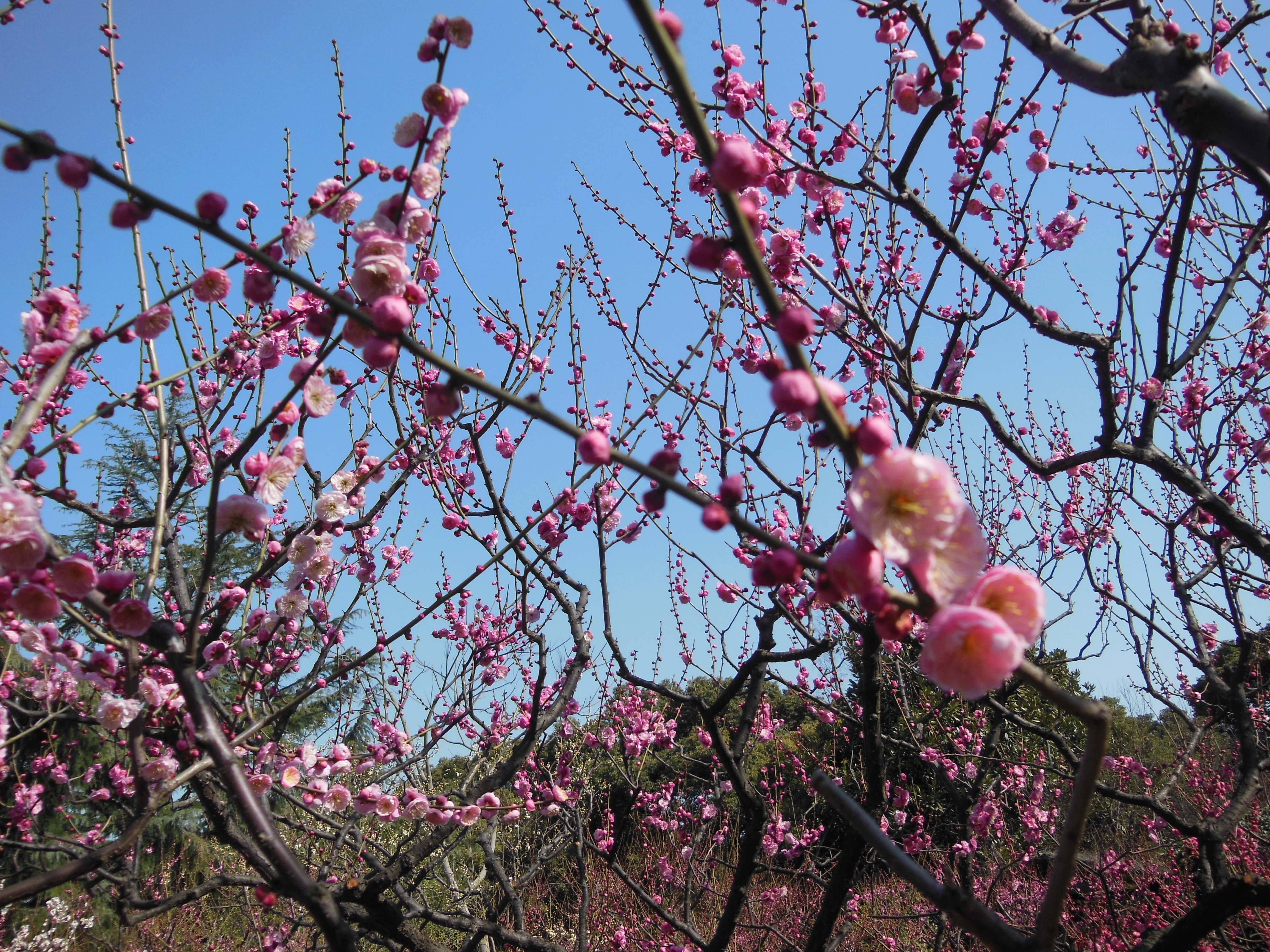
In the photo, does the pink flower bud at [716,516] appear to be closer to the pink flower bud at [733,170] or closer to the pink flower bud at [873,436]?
the pink flower bud at [873,436]

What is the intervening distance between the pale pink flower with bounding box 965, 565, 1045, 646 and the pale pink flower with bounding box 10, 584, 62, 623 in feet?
4.93

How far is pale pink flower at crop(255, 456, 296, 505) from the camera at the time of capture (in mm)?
1799

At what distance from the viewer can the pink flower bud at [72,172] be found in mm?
1102

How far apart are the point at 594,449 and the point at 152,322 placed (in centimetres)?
141

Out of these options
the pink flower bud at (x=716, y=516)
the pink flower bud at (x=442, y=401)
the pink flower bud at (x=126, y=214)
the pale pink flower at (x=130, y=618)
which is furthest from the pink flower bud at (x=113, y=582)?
the pink flower bud at (x=716, y=516)

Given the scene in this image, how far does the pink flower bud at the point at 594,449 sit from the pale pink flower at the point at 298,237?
50.6 inches

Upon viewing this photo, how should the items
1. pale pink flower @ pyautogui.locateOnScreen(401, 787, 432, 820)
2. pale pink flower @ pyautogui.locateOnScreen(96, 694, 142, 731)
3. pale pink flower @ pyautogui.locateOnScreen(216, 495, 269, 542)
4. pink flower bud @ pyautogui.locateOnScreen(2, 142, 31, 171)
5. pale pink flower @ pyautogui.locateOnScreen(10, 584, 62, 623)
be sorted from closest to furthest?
pink flower bud @ pyautogui.locateOnScreen(2, 142, 31, 171), pale pink flower @ pyautogui.locateOnScreen(10, 584, 62, 623), pale pink flower @ pyautogui.locateOnScreen(216, 495, 269, 542), pale pink flower @ pyautogui.locateOnScreen(96, 694, 142, 731), pale pink flower @ pyautogui.locateOnScreen(401, 787, 432, 820)

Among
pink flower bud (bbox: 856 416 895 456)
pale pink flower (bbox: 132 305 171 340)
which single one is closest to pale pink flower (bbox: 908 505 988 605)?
pink flower bud (bbox: 856 416 895 456)

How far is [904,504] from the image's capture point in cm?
85

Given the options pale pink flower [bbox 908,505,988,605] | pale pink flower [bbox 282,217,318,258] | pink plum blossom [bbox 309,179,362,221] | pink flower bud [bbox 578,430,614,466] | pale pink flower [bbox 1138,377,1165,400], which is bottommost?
pink flower bud [bbox 578,430,614,466]

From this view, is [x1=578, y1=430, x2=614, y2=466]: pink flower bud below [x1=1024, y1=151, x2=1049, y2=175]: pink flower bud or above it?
below

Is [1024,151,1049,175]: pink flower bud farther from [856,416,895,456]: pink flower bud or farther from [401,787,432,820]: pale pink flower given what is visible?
[401,787,432,820]: pale pink flower

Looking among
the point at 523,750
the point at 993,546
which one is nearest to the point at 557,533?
the point at 523,750

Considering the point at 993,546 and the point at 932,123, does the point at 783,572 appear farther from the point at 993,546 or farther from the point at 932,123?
the point at 993,546
